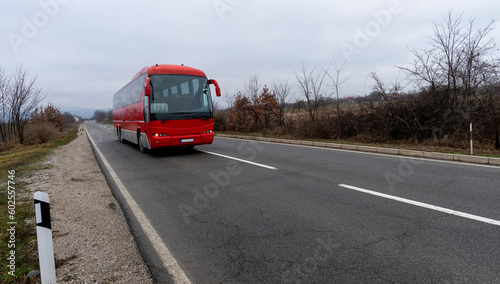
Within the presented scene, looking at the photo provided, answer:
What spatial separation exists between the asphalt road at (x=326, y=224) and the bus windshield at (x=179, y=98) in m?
3.72

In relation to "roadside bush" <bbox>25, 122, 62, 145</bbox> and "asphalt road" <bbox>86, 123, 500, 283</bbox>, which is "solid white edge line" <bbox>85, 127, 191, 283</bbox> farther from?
"roadside bush" <bbox>25, 122, 62, 145</bbox>

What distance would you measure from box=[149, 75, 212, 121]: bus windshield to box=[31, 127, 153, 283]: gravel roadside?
4.14m

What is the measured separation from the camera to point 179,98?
10766 millimetres

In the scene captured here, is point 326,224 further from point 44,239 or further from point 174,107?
point 174,107

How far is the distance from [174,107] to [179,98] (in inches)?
16.6

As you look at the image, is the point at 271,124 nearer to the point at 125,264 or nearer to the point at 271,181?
the point at 271,181

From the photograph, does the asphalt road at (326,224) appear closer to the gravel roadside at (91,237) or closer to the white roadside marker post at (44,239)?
the gravel roadside at (91,237)

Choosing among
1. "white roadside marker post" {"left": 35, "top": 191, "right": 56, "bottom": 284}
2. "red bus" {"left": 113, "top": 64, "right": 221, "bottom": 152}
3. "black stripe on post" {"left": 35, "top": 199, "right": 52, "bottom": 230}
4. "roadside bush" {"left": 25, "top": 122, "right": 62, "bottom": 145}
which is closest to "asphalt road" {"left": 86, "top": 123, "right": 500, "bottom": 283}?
"white roadside marker post" {"left": 35, "top": 191, "right": 56, "bottom": 284}

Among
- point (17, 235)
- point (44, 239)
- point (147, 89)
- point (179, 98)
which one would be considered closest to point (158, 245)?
point (44, 239)

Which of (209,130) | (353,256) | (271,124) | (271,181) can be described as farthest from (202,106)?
(271,124)

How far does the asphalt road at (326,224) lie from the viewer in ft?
9.27

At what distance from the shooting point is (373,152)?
10.4 metres

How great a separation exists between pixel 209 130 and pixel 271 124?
1120 cm

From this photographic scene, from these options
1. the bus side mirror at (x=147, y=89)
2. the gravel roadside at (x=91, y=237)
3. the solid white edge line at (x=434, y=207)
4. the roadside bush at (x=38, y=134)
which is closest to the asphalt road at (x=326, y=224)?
the solid white edge line at (x=434, y=207)
